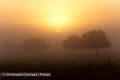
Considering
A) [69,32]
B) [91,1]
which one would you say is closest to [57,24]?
[69,32]

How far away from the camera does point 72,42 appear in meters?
4.46

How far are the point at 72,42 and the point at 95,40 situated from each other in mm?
309

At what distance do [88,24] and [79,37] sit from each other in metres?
0.21

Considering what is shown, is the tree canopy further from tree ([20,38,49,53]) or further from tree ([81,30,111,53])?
tree ([20,38,49,53])

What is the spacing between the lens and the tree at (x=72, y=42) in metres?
4.45

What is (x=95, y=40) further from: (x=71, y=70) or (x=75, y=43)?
(x=71, y=70)

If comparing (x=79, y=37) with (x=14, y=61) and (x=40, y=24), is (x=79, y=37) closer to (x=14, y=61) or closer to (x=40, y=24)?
(x=40, y=24)

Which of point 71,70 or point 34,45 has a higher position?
point 34,45

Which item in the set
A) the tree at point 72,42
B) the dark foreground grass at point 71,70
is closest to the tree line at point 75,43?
the tree at point 72,42

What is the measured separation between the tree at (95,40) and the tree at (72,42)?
0.07 meters

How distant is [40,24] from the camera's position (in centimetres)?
446

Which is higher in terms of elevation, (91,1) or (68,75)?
(91,1)

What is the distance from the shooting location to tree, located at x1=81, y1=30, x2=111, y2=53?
4.45 m

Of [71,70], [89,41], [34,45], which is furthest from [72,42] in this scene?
[34,45]
